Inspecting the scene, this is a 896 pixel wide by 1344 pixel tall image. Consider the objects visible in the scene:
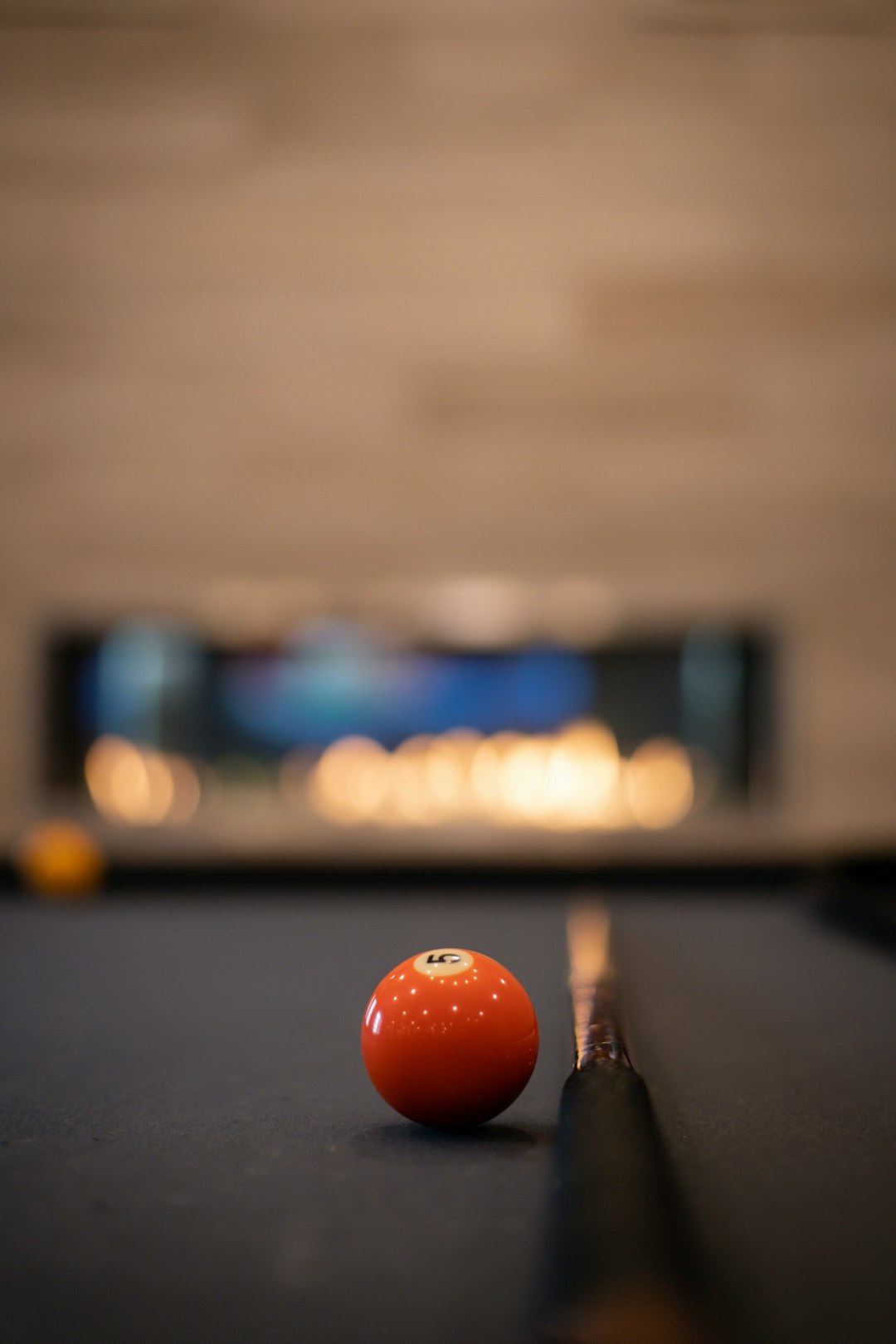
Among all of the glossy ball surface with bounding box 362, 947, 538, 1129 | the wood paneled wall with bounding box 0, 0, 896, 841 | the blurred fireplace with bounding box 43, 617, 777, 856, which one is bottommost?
the glossy ball surface with bounding box 362, 947, 538, 1129

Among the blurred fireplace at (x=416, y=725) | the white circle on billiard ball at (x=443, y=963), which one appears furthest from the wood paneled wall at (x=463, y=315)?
the white circle on billiard ball at (x=443, y=963)

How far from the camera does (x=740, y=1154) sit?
0.77 meters

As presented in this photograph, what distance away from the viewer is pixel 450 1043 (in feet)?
2.93

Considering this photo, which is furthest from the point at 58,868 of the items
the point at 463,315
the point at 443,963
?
the point at 463,315

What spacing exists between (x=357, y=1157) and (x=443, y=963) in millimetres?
218

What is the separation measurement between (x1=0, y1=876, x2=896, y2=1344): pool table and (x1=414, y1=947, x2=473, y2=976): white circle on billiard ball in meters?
0.12

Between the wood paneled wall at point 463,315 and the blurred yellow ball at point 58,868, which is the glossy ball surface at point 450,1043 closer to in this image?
the blurred yellow ball at point 58,868

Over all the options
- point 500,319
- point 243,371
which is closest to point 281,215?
point 243,371

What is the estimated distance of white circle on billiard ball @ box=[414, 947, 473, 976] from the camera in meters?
0.96

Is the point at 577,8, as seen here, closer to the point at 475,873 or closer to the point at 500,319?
the point at 500,319

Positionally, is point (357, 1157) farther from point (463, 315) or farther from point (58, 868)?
point (463, 315)

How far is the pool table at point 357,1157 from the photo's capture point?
541mm

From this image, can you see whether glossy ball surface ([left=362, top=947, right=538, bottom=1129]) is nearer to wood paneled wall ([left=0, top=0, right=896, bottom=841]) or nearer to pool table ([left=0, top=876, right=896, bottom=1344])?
pool table ([left=0, top=876, right=896, bottom=1344])

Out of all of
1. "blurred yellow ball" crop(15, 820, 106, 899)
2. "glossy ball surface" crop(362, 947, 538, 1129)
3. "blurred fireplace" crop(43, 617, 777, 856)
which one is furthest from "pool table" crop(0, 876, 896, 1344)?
"blurred fireplace" crop(43, 617, 777, 856)
